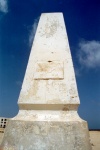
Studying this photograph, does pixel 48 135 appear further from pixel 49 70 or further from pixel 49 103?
pixel 49 70

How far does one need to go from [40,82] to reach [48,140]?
3.03 feet

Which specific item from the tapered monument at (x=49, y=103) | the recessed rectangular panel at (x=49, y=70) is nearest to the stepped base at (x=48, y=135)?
the tapered monument at (x=49, y=103)

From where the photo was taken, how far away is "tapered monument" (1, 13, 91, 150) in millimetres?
2813

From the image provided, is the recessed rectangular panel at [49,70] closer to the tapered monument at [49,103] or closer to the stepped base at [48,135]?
the tapered monument at [49,103]

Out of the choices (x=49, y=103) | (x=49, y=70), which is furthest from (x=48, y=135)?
(x=49, y=70)

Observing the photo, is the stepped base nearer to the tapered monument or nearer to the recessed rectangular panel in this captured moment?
Answer: the tapered monument

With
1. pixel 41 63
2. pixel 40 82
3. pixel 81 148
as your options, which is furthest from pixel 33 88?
pixel 81 148

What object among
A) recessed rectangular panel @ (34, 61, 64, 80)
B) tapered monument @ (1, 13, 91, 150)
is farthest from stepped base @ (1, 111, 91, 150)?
recessed rectangular panel @ (34, 61, 64, 80)

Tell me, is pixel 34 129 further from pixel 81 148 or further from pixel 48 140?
pixel 81 148

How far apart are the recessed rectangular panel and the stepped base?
653 mm

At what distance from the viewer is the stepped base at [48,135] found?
2.78 m

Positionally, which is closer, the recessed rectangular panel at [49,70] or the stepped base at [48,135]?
the stepped base at [48,135]

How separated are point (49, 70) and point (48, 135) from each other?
3.56ft

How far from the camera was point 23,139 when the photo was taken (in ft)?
9.46
